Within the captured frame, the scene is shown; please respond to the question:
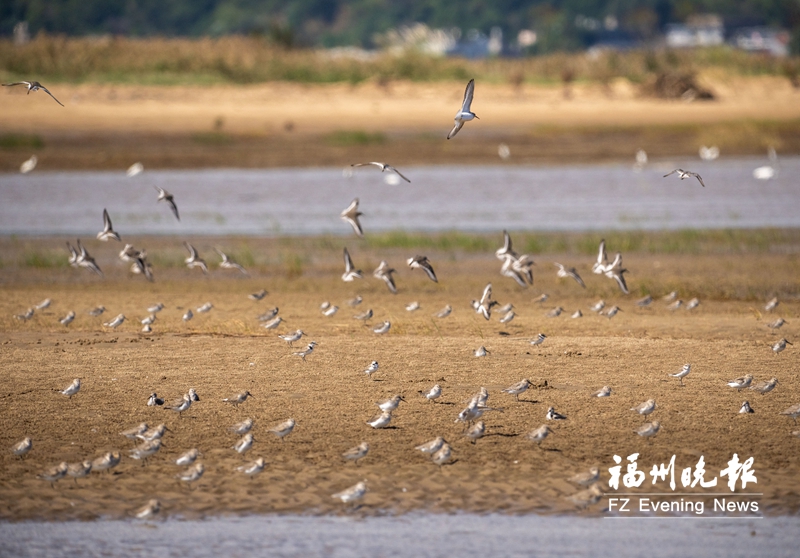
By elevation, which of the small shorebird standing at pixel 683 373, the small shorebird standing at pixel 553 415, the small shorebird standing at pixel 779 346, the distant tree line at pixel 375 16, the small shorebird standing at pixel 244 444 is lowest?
the small shorebird standing at pixel 244 444

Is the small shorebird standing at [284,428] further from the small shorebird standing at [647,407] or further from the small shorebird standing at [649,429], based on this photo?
the small shorebird standing at [647,407]

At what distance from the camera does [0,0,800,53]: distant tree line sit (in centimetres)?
11894

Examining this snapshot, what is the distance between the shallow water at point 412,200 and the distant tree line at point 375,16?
3087 inches

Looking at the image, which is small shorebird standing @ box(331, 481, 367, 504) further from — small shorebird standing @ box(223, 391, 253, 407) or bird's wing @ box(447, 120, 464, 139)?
bird's wing @ box(447, 120, 464, 139)

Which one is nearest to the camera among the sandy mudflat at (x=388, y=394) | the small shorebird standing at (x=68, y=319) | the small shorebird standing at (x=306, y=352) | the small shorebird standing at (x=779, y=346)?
the sandy mudflat at (x=388, y=394)

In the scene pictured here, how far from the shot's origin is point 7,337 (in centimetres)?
1513

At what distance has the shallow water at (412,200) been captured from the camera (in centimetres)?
2772

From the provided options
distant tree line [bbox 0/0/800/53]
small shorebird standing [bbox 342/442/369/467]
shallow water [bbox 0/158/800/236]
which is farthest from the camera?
distant tree line [bbox 0/0/800/53]

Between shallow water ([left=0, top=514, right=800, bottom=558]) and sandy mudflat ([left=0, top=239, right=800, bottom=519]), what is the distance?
198mm

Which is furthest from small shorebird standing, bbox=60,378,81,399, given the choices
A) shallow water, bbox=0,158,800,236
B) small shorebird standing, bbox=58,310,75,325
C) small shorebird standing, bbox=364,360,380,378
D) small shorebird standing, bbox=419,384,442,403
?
shallow water, bbox=0,158,800,236

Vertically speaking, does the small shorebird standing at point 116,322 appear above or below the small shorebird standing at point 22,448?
above

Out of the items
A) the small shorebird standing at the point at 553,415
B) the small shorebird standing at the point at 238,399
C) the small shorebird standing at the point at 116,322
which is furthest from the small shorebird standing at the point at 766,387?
the small shorebird standing at the point at 116,322

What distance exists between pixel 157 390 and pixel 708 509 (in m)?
5.67

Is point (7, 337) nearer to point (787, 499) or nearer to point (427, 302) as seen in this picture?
point (427, 302)
